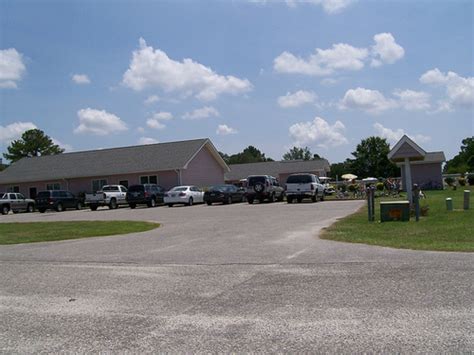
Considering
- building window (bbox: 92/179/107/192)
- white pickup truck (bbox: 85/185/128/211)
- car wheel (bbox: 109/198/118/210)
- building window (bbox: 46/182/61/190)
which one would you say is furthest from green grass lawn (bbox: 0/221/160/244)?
building window (bbox: 46/182/61/190)

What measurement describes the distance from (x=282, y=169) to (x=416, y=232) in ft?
158

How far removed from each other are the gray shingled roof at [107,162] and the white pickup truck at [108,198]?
185 inches

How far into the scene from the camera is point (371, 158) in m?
96.0

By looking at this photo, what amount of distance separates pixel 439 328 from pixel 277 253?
5.43m

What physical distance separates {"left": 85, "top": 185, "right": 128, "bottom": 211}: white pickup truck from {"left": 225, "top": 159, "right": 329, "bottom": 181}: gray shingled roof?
83.5 ft

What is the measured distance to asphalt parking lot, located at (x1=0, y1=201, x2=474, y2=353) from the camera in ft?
16.5

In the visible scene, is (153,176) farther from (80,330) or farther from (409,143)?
(80,330)

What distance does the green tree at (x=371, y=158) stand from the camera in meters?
94.2

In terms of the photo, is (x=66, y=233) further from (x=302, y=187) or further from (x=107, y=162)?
(x=107, y=162)

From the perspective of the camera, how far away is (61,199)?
125 ft

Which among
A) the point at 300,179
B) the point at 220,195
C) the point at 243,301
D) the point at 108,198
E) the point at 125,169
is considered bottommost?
the point at 243,301

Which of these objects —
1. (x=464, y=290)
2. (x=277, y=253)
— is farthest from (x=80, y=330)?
(x=277, y=253)

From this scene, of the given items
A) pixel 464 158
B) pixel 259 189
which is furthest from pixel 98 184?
pixel 464 158

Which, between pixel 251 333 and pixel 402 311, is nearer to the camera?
pixel 251 333
